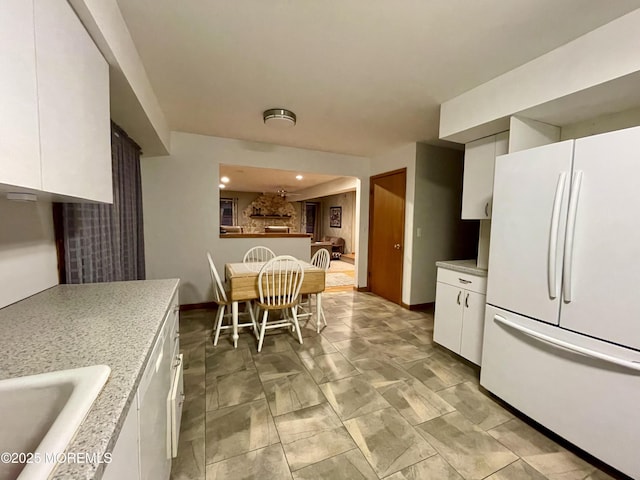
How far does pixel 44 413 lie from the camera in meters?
0.69

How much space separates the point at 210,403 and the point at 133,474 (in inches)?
50.6

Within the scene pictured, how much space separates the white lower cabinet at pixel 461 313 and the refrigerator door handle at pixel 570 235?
26.9 inches

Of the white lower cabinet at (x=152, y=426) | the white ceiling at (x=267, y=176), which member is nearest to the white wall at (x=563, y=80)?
the white lower cabinet at (x=152, y=426)

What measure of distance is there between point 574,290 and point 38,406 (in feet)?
7.44

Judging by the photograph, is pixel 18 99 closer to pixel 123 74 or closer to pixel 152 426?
pixel 123 74

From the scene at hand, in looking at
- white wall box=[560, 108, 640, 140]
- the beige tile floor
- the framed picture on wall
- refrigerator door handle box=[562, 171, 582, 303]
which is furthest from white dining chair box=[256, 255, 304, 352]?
the framed picture on wall

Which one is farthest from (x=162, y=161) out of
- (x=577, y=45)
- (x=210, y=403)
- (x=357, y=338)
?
(x=577, y=45)

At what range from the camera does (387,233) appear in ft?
14.5

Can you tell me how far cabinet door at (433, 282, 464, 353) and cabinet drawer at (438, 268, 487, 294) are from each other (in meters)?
0.05

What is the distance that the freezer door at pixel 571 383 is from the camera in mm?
1308

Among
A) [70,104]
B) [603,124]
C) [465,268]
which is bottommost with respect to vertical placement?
[465,268]

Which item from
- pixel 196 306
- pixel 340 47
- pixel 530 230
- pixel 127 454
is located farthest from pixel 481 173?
pixel 196 306

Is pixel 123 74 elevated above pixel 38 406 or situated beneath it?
elevated above

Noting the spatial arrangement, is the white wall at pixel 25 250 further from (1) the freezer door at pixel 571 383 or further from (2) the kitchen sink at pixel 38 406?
(1) the freezer door at pixel 571 383
